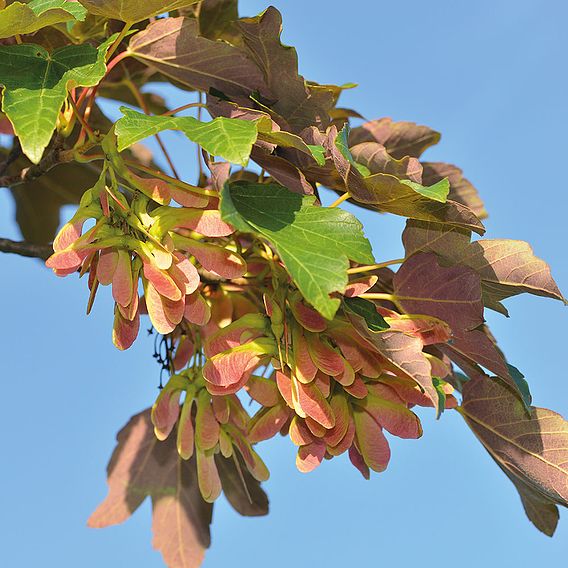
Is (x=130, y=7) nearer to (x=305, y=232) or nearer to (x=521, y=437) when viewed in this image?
(x=305, y=232)

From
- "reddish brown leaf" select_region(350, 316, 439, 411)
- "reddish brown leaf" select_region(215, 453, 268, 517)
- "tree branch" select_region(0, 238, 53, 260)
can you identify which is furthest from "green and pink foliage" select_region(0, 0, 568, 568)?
"reddish brown leaf" select_region(215, 453, 268, 517)

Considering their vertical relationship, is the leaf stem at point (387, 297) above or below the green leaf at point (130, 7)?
below

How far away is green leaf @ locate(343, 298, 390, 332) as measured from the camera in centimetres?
83

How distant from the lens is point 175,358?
43.9 inches

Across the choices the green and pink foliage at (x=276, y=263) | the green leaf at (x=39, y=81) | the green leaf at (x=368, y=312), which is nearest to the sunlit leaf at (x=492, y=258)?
the green and pink foliage at (x=276, y=263)

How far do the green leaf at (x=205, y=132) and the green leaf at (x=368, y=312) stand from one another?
20 cm

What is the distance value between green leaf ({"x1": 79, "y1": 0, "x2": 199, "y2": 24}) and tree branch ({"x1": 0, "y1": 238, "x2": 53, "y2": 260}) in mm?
333

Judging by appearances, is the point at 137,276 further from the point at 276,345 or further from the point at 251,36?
the point at 251,36

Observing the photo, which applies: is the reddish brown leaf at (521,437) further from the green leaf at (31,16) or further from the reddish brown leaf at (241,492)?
the green leaf at (31,16)

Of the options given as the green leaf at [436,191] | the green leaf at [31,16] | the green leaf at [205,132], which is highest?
the green leaf at [31,16]

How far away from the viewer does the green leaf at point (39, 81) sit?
73 centimetres

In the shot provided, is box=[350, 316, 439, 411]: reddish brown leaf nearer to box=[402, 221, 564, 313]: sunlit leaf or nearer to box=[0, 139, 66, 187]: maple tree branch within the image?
box=[402, 221, 564, 313]: sunlit leaf

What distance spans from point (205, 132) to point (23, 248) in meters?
0.45

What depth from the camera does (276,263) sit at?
0.91 m
